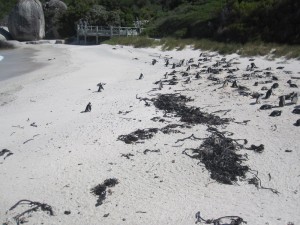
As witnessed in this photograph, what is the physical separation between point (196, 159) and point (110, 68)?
1178 cm

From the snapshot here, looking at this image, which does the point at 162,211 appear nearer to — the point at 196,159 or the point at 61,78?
the point at 196,159

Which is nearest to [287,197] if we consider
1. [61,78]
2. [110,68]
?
[61,78]

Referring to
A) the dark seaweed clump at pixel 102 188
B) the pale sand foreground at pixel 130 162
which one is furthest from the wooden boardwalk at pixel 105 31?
the dark seaweed clump at pixel 102 188

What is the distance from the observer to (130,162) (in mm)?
7195

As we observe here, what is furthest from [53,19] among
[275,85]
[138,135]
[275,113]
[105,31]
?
[275,113]

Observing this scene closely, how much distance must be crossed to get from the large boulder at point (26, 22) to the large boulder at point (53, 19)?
5.81 ft

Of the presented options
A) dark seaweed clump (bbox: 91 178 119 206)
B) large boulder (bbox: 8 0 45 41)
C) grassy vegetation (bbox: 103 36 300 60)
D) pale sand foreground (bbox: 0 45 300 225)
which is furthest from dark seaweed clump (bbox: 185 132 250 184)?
large boulder (bbox: 8 0 45 41)

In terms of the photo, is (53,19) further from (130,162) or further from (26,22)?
(130,162)

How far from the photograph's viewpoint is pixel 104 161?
7.30m

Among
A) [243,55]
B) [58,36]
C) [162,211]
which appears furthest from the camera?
[58,36]

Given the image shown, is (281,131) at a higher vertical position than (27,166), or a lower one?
higher

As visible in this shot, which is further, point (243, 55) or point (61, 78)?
point (243, 55)

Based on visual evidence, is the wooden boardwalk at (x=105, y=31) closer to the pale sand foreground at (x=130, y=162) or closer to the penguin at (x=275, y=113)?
the pale sand foreground at (x=130, y=162)

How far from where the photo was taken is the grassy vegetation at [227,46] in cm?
1639
